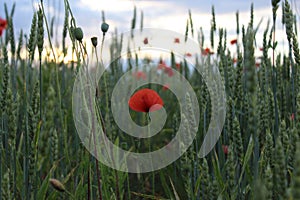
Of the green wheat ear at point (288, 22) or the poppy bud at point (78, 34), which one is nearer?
the poppy bud at point (78, 34)

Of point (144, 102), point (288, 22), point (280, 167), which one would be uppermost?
point (288, 22)

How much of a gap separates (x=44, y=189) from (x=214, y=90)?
41 centimetres

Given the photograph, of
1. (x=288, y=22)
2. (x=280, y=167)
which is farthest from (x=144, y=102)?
(x=280, y=167)

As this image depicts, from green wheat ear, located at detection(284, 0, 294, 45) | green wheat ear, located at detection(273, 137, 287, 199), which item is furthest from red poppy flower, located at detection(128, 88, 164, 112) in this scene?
green wheat ear, located at detection(273, 137, 287, 199)

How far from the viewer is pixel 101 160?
829 mm

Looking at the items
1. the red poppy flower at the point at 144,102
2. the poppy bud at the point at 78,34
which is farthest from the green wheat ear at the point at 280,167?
the red poppy flower at the point at 144,102

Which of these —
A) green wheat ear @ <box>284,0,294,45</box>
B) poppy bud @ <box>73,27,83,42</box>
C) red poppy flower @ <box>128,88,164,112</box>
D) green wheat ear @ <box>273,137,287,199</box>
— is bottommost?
green wheat ear @ <box>273,137,287,199</box>

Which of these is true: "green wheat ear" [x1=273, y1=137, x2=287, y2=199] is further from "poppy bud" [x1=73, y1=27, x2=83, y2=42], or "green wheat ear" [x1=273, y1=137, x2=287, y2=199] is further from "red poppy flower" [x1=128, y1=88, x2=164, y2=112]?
"red poppy flower" [x1=128, y1=88, x2=164, y2=112]

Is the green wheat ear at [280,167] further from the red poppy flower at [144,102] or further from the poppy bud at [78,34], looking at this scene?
the red poppy flower at [144,102]

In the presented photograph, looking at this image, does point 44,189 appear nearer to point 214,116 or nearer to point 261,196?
point 214,116

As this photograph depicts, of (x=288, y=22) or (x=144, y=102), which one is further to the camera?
(x=144, y=102)

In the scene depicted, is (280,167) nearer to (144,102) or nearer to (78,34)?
(78,34)

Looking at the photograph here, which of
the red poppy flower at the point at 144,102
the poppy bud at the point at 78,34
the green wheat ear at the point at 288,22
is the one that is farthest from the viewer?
the red poppy flower at the point at 144,102

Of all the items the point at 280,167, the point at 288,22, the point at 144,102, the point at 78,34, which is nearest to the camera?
the point at 280,167
